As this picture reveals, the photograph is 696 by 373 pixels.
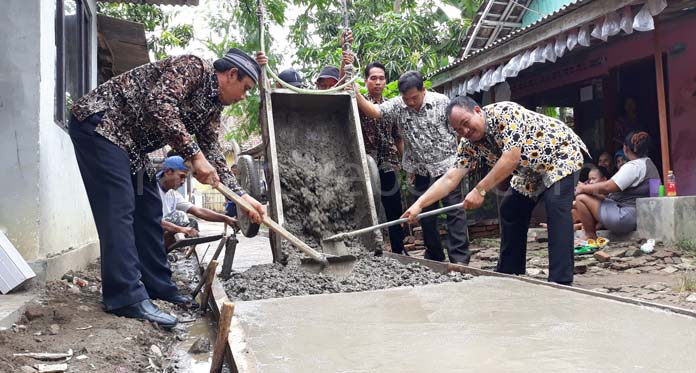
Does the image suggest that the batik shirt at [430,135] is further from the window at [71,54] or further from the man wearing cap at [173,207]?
the window at [71,54]

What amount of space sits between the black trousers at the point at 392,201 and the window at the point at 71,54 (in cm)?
265

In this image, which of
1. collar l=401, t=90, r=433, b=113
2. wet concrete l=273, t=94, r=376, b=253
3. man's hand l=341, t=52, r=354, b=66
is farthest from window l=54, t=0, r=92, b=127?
collar l=401, t=90, r=433, b=113

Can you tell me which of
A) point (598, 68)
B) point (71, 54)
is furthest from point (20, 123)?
point (598, 68)

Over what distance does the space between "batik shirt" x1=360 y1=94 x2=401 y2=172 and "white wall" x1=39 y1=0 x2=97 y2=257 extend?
8.13 feet

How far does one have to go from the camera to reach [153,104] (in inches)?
106

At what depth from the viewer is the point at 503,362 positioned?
1.80m

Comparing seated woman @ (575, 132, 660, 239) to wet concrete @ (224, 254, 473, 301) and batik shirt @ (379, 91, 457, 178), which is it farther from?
wet concrete @ (224, 254, 473, 301)

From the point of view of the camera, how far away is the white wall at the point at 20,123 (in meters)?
3.03

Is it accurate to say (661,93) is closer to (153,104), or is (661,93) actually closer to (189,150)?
(189,150)

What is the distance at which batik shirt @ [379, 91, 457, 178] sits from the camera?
15.2 ft

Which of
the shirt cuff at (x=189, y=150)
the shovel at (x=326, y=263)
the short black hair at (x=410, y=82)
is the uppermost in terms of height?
the short black hair at (x=410, y=82)

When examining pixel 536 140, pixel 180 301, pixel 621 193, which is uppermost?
pixel 536 140

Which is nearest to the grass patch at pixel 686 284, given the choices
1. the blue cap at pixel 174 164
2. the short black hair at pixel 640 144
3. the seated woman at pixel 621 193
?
the seated woman at pixel 621 193

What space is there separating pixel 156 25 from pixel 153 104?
301 inches
